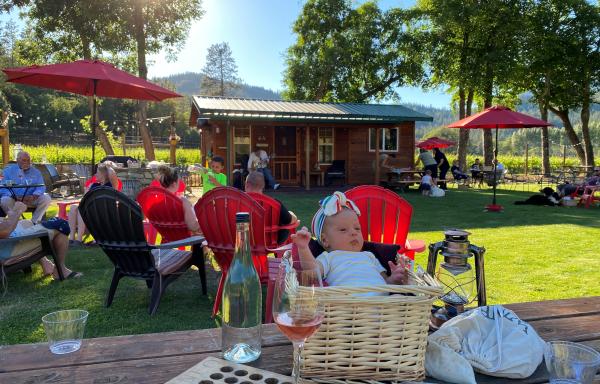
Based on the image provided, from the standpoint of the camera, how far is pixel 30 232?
4195 mm

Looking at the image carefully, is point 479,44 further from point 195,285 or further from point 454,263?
point 454,263

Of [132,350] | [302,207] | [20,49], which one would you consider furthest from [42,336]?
[20,49]

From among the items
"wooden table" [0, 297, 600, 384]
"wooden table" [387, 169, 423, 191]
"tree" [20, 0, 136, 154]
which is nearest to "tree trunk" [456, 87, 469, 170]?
"wooden table" [387, 169, 423, 191]

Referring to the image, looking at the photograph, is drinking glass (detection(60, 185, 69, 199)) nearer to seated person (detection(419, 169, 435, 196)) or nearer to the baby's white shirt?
seated person (detection(419, 169, 435, 196))

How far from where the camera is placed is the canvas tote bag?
45.1 inches


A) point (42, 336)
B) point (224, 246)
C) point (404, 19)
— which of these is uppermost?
point (404, 19)

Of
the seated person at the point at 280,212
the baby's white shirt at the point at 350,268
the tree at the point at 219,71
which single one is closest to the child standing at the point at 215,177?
the seated person at the point at 280,212

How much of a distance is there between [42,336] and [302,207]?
764cm

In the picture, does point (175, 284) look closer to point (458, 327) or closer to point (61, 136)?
point (458, 327)

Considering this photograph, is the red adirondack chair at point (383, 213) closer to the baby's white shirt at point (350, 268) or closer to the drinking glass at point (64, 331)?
the baby's white shirt at point (350, 268)

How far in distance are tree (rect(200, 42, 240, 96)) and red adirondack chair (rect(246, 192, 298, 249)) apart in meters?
66.2

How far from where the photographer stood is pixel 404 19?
88.0 feet

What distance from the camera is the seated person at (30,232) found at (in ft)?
12.5

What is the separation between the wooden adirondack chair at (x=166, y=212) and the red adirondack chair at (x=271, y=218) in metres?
0.80
